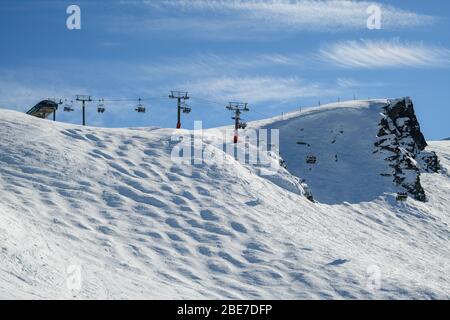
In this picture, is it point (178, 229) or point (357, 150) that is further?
point (357, 150)

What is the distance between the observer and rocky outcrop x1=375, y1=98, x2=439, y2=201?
53500mm

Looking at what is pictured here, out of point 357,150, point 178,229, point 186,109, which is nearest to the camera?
point 178,229

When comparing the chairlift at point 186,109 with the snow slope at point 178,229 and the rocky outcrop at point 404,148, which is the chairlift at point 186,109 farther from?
the rocky outcrop at point 404,148

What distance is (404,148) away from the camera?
57438 millimetres

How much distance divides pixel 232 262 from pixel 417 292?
8.41m

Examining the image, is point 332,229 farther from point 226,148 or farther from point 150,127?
point 150,127

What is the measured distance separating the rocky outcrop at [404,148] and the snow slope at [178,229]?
134 inches

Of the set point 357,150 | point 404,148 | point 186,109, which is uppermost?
point 186,109

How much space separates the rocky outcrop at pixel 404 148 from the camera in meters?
53.5

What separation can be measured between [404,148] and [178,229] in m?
29.2

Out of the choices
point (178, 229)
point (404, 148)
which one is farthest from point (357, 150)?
point (178, 229)

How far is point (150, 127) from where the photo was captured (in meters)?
50.3

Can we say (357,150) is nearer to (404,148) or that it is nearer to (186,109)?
(404,148)

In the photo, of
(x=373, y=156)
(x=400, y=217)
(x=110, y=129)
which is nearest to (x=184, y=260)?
(x=110, y=129)
